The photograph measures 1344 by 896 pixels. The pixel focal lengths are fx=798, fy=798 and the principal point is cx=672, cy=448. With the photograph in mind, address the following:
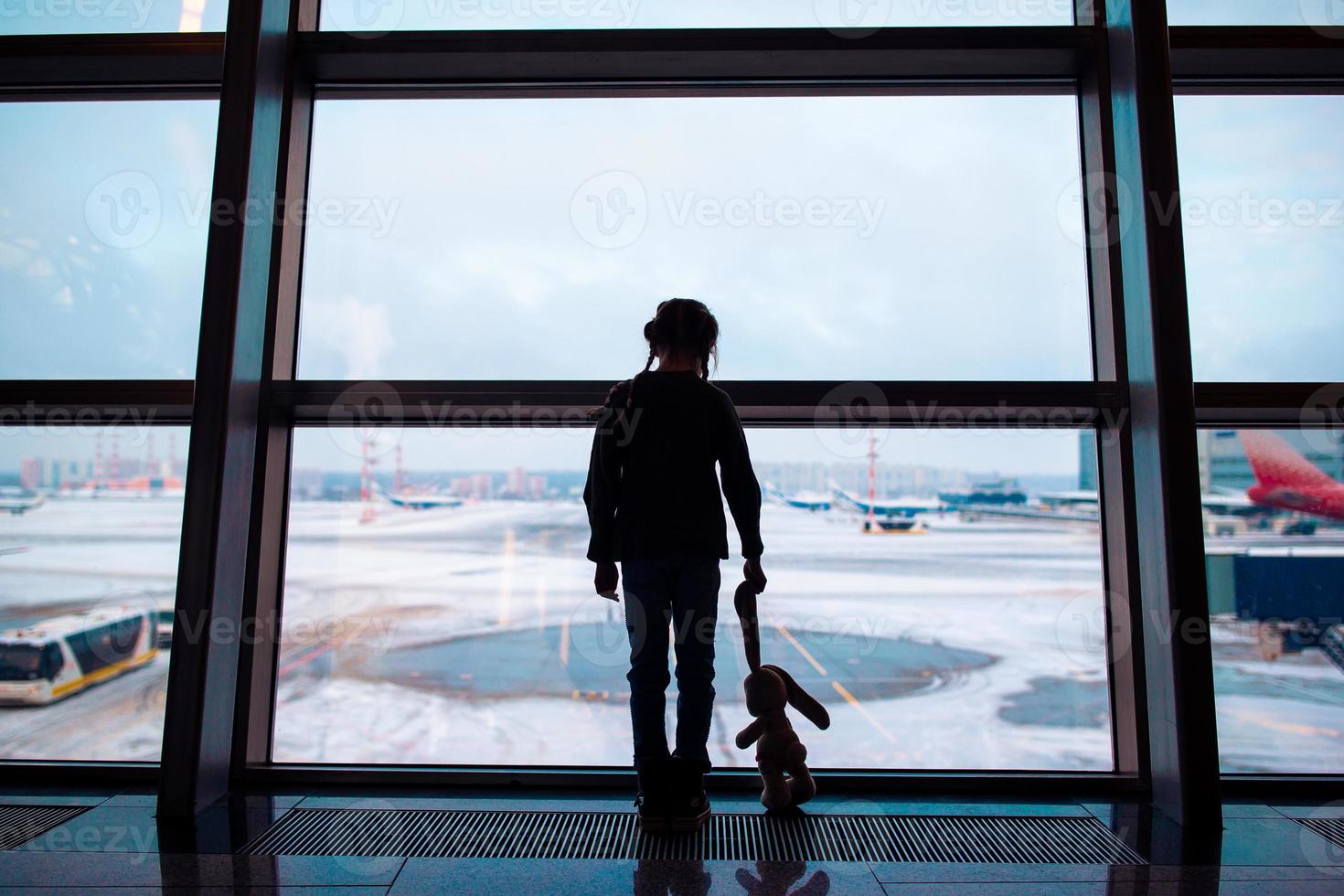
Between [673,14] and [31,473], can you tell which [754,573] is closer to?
[673,14]

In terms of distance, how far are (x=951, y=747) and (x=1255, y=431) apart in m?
1.35

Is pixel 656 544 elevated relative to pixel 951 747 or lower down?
elevated

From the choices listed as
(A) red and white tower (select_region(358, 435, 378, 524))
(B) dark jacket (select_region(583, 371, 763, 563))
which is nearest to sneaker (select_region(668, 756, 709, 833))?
(B) dark jacket (select_region(583, 371, 763, 563))

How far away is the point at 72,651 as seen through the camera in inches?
98.4

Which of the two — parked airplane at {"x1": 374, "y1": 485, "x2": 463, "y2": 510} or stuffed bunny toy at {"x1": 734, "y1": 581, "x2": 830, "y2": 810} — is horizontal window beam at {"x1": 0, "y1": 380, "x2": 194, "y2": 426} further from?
stuffed bunny toy at {"x1": 734, "y1": 581, "x2": 830, "y2": 810}

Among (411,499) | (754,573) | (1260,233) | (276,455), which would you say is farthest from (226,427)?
(1260,233)

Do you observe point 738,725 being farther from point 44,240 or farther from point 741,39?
point 44,240

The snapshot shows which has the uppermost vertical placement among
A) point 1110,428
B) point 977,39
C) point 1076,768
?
point 977,39

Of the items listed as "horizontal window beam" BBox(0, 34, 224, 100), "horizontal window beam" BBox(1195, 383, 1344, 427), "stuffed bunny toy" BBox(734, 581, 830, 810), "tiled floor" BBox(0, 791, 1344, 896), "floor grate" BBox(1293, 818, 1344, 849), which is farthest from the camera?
"horizontal window beam" BBox(0, 34, 224, 100)

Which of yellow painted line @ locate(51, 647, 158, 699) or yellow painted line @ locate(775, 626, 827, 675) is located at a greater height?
yellow painted line @ locate(775, 626, 827, 675)

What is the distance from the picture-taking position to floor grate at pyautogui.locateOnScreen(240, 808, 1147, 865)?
1855mm

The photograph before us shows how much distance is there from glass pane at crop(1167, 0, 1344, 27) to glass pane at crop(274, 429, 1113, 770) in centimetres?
141

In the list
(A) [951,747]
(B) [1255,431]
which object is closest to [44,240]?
(A) [951,747]

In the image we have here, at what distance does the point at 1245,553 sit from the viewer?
247 cm
